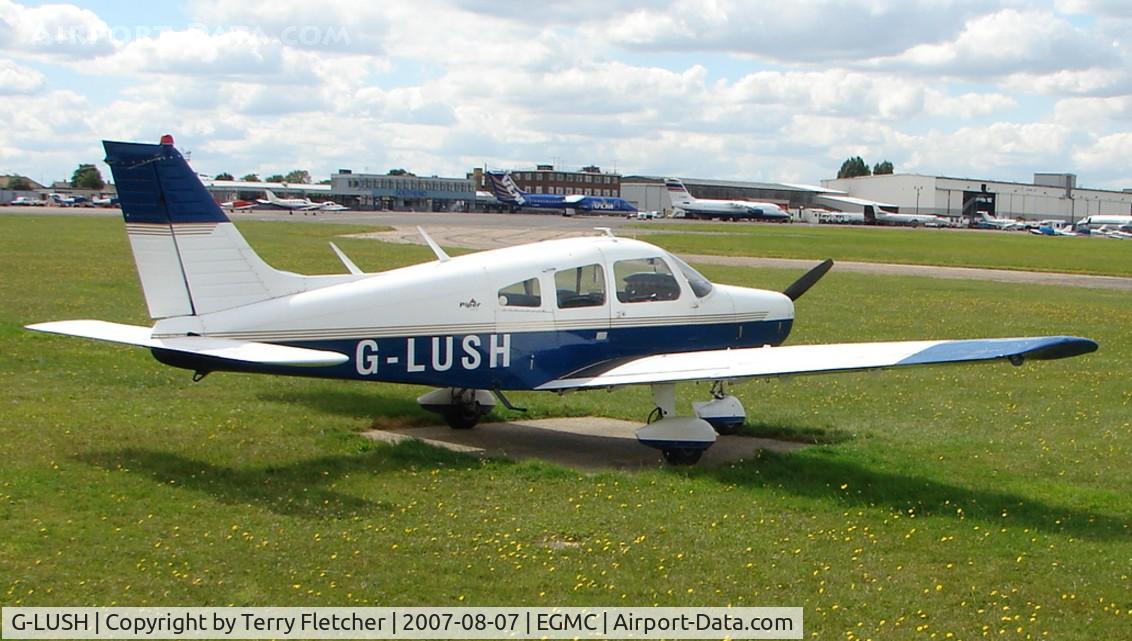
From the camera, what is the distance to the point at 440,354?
10820mm

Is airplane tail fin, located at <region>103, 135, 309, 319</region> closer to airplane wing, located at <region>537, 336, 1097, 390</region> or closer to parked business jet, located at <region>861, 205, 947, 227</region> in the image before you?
airplane wing, located at <region>537, 336, 1097, 390</region>

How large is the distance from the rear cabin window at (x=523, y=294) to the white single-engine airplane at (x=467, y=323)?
0.05 feet

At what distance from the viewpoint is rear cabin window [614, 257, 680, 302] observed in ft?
39.0

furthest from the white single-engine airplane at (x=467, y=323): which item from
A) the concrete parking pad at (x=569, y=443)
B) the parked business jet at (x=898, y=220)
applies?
the parked business jet at (x=898, y=220)

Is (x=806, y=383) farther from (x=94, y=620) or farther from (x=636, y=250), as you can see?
(x=94, y=620)

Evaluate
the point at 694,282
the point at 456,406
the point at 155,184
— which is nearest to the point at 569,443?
the point at 456,406

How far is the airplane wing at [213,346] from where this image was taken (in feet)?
29.5

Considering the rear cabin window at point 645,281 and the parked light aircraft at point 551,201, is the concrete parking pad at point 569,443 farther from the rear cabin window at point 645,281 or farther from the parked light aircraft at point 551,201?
the parked light aircraft at point 551,201

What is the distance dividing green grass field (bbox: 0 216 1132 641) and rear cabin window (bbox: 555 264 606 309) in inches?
78.8

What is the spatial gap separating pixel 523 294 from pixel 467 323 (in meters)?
0.72

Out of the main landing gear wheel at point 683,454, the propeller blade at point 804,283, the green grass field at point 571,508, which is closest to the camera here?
the green grass field at point 571,508

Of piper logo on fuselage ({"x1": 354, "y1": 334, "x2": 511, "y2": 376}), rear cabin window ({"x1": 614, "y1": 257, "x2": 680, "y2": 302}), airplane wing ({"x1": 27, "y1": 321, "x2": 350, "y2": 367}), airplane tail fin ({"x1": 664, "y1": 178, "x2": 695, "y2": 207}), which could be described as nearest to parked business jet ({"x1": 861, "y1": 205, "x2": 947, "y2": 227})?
airplane tail fin ({"x1": 664, "y1": 178, "x2": 695, "y2": 207})

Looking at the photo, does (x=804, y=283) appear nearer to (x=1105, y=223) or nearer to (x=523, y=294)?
(x=523, y=294)

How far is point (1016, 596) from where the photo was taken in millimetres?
7230
